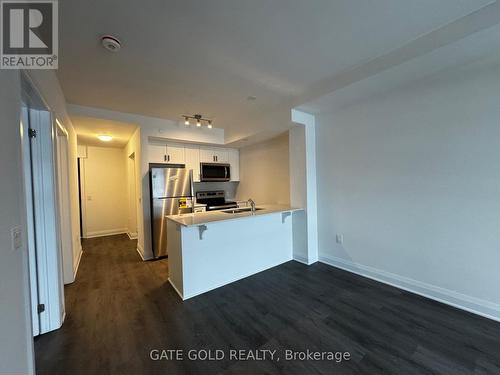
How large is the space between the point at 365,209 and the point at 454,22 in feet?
6.76

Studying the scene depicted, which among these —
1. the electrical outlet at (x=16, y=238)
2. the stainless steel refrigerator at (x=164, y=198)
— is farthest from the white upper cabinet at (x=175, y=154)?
the electrical outlet at (x=16, y=238)

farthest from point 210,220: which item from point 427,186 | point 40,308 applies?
point 427,186

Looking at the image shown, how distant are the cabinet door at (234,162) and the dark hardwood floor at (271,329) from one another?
115 inches

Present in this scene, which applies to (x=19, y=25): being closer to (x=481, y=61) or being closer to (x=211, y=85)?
(x=211, y=85)

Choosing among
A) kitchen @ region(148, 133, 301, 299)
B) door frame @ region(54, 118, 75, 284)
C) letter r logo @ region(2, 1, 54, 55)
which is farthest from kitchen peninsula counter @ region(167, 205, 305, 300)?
letter r logo @ region(2, 1, 54, 55)

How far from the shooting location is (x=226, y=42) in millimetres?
1866

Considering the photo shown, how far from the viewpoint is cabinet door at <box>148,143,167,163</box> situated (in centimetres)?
399

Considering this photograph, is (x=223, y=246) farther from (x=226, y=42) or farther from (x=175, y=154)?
(x=175, y=154)

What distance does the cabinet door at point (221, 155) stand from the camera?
493 centimetres

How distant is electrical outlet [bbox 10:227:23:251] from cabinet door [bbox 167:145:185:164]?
10.3 feet

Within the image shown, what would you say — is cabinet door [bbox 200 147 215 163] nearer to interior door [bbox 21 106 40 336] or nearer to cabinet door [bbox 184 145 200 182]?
cabinet door [bbox 184 145 200 182]

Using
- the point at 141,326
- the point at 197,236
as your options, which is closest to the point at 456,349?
the point at 197,236

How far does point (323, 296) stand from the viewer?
246 centimetres

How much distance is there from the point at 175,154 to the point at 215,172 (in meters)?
0.98
